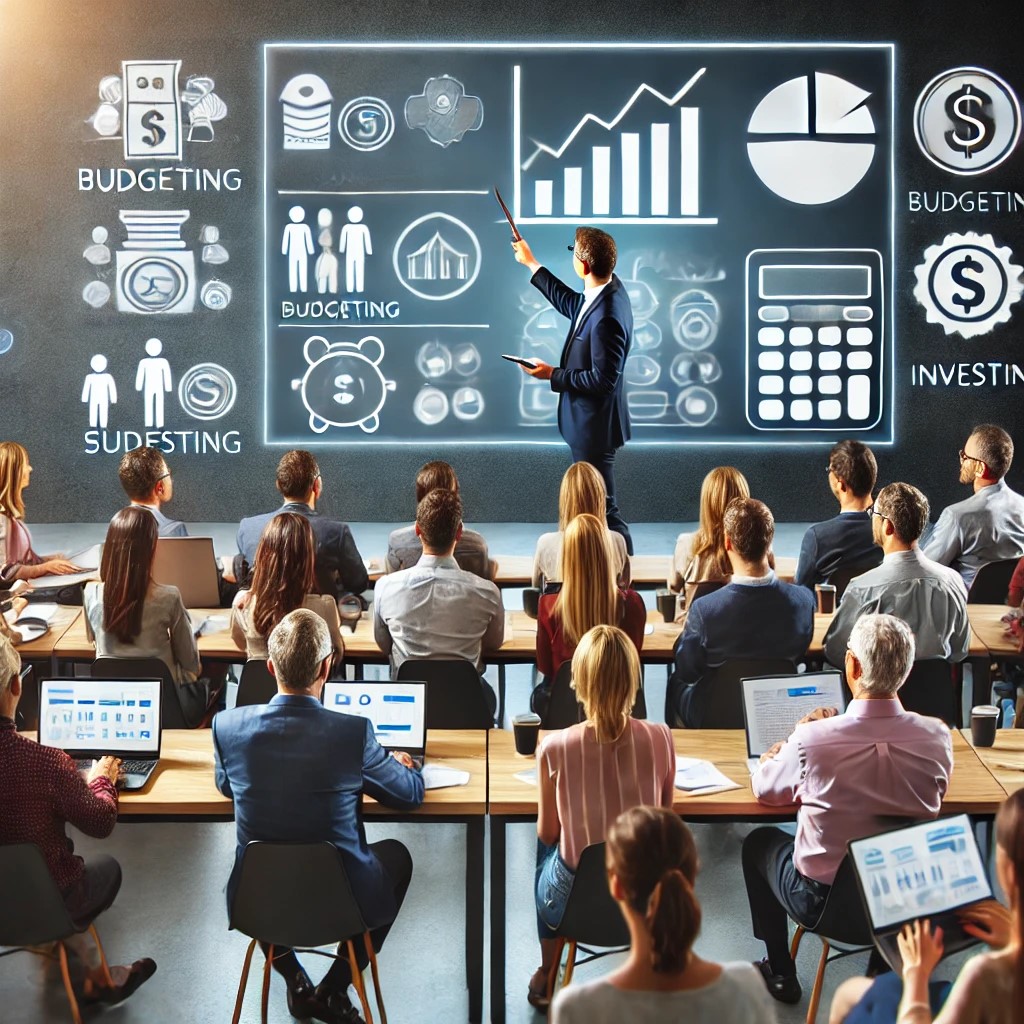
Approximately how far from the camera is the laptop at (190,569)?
5676mm

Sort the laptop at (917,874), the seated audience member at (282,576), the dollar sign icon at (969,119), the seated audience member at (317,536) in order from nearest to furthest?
the laptop at (917,874)
the seated audience member at (282,576)
the seated audience member at (317,536)
the dollar sign icon at (969,119)

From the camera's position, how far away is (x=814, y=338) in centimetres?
977

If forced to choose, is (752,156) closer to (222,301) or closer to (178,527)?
(222,301)

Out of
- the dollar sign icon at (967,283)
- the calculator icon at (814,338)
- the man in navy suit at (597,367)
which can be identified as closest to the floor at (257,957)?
the man in navy suit at (597,367)

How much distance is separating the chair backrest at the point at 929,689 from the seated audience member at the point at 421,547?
1.80m

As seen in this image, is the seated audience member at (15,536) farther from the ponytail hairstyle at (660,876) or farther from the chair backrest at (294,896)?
the ponytail hairstyle at (660,876)

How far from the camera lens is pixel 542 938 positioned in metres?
3.55

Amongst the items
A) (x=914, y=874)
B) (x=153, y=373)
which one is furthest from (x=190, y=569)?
(x=153, y=373)

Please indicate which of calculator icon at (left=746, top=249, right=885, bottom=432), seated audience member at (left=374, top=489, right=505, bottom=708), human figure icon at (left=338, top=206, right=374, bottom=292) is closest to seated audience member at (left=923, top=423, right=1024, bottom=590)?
seated audience member at (left=374, top=489, right=505, bottom=708)

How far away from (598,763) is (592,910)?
0.34m

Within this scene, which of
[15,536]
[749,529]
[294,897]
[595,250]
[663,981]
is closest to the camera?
[663,981]

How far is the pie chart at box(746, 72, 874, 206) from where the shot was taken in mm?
9594

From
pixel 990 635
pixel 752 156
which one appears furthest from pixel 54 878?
pixel 752 156

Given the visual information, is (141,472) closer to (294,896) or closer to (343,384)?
(294,896)
